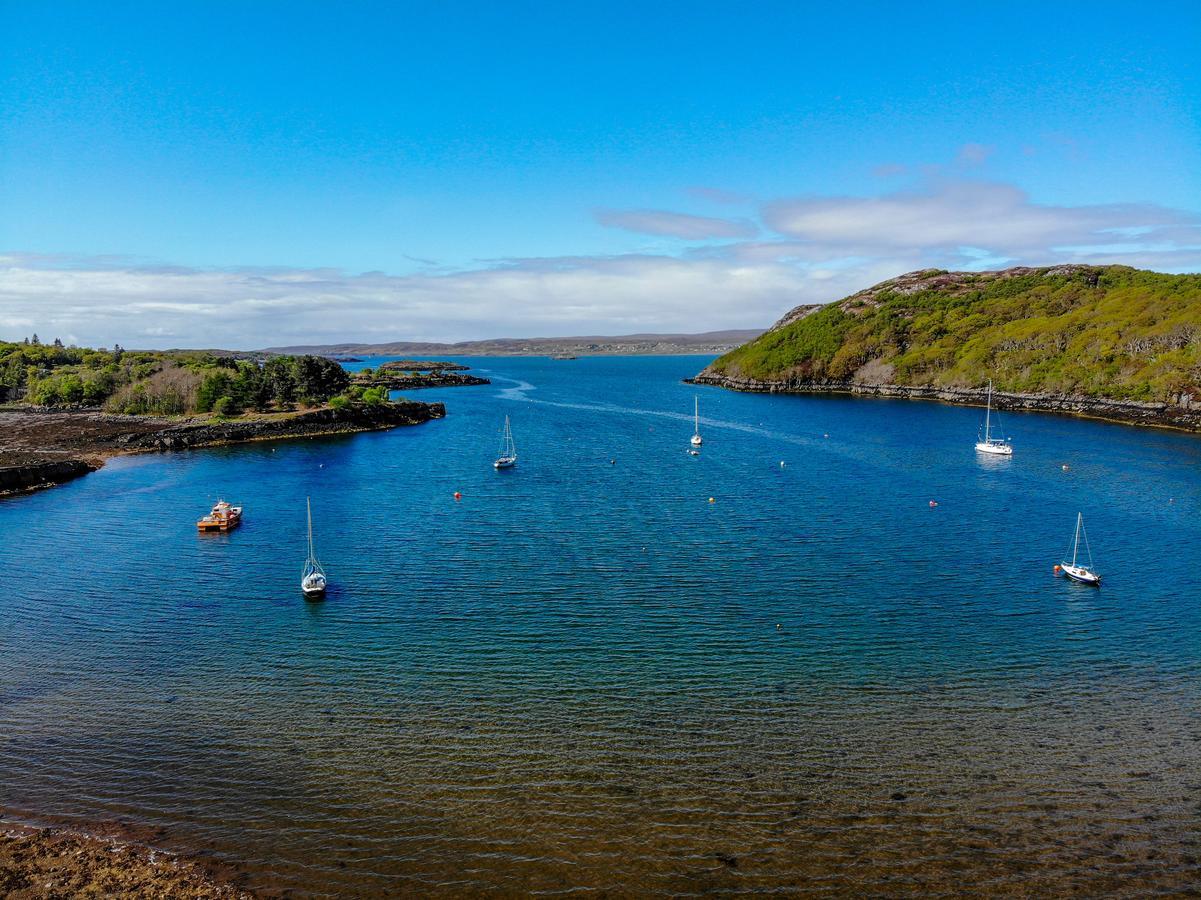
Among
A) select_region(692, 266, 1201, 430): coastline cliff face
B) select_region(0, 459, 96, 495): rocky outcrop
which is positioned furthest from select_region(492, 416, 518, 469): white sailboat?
select_region(692, 266, 1201, 430): coastline cliff face

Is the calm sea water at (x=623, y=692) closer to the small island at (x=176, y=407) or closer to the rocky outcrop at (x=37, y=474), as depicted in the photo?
the rocky outcrop at (x=37, y=474)

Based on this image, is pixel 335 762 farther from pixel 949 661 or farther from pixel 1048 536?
pixel 1048 536

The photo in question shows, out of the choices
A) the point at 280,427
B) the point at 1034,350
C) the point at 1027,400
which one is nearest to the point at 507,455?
the point at 280,427

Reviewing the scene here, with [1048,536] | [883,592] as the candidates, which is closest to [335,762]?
[883,592]

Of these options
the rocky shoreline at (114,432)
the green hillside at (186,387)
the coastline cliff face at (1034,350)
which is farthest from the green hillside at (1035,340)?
the green hillside at (186,387)

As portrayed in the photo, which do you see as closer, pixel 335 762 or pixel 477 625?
pixel 335 762

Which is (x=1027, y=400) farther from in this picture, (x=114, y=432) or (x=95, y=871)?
(x=95, y=871)

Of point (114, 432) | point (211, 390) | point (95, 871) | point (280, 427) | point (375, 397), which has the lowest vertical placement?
point (95, 871)
